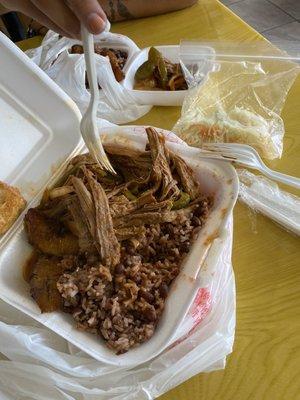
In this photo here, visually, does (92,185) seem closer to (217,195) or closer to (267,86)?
(217,195)

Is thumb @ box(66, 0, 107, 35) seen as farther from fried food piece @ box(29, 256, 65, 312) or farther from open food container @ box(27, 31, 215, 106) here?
open food container @ box(27, 31, 215, 106)

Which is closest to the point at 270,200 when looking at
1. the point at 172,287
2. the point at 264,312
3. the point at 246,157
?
the point at 246,157

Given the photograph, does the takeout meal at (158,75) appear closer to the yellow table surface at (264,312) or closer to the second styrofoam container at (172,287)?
the yellow table surface at (264,312)

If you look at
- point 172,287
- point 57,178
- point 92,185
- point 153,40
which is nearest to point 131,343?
point 172,287

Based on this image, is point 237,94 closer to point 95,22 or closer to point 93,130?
point 93,130

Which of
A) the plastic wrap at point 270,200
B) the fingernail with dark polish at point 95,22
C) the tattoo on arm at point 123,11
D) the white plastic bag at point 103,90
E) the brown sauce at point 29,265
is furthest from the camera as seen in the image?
the tattoo on arm at point 123,11

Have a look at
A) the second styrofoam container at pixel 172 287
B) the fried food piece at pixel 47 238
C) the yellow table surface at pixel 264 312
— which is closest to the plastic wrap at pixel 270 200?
the yellow table surface at pixel 264 312
